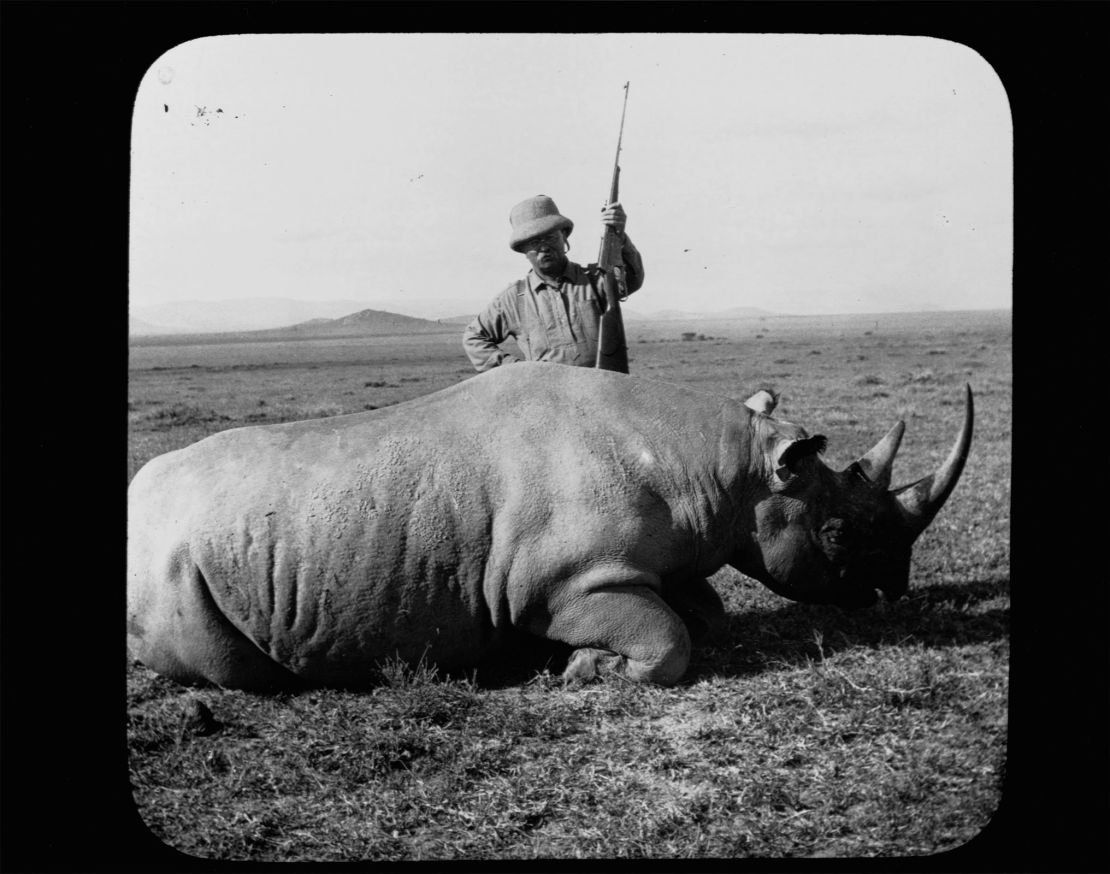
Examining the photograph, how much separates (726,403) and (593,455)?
1.11 m

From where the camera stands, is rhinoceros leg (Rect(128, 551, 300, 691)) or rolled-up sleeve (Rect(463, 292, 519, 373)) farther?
rolled-up sleeve (Rect(463, 292, 519, 373))

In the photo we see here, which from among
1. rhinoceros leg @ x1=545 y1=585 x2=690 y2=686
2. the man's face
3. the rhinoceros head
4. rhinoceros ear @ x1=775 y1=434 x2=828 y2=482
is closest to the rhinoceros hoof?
rhinoceros leg @ x1=545 y1=585 x2=690 y2=686

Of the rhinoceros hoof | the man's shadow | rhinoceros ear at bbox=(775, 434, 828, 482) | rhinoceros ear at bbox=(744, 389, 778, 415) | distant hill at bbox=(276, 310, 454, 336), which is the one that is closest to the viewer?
the rhinoceros hoof

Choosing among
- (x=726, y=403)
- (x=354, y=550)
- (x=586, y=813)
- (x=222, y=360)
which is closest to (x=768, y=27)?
(x=726, y=403)

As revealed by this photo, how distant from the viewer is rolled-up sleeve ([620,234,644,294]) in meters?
9.20

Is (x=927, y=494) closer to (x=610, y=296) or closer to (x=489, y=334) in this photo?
(x=610, y=296)

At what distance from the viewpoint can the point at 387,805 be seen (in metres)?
6.04

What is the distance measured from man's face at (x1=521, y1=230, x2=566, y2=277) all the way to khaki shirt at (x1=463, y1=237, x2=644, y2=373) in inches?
4.0

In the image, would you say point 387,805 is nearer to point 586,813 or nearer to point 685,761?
point 586,813

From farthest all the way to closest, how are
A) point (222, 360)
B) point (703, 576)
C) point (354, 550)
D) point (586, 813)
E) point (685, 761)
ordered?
point (222, 360) → point (703, 576) → point (354, 550) → point (685, 761) → point (586, 813)

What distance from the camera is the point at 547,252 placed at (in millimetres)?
8969

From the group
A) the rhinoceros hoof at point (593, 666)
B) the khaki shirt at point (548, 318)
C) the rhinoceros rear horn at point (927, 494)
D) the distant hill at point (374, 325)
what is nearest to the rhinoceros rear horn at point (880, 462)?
the rhinoceros rear horn at point (927, 494)

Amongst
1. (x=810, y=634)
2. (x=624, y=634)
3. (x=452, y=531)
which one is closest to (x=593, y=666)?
(x=624, y=634)

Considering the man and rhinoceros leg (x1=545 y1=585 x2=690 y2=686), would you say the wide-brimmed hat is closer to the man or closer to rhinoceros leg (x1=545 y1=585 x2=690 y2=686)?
the man
